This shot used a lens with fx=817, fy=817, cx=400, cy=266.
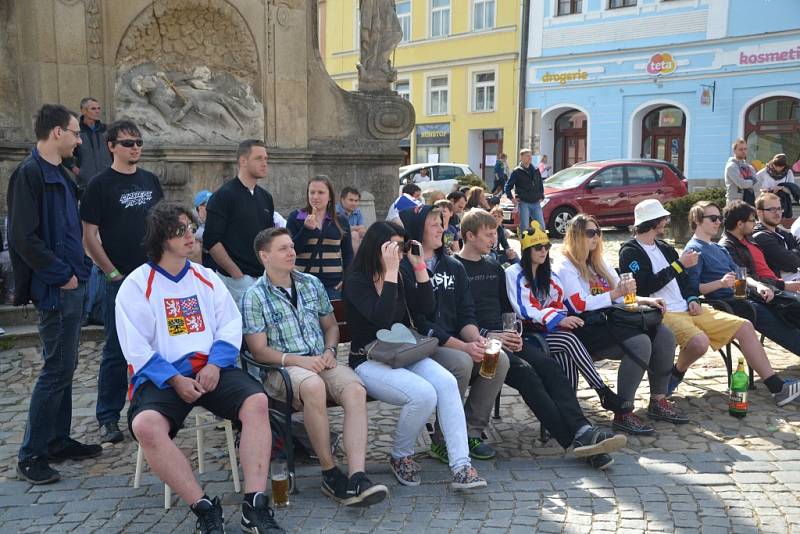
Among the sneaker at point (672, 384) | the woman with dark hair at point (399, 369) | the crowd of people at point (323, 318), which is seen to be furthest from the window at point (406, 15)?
the woman with dark hair at point (399, 369)

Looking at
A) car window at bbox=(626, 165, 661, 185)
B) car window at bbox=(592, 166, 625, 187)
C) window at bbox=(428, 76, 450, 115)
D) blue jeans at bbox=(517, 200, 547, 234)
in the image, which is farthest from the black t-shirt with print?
window at bbox=(428, 76, 450, 115)

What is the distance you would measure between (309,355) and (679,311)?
2.89 metres

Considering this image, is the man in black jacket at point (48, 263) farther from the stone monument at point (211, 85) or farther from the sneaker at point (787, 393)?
the sneaker at point (787, 393)

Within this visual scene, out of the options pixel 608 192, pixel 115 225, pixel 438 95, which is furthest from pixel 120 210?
pixel 438 95

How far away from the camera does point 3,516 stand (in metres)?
3.94

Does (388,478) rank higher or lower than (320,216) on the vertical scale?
lower


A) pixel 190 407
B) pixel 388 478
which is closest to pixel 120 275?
pixel 190 407

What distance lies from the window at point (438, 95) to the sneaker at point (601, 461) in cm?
3010

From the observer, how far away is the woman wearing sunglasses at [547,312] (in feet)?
17.0

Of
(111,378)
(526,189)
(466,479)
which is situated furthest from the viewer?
(526,189)

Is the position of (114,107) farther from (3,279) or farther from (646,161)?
(646,161)

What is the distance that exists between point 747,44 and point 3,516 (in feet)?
82.2

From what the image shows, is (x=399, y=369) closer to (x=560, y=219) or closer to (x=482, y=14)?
(x=560, y=219)

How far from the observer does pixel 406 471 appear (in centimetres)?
436
